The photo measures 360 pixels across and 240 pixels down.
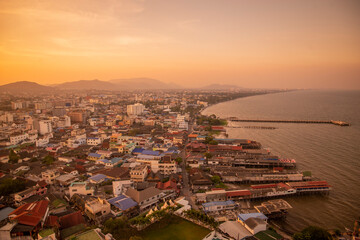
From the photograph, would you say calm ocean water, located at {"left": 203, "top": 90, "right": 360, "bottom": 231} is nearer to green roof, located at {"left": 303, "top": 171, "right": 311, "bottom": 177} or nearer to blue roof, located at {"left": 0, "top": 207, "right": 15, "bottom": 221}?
green roof, located at {"left": 303, "top": 171, "right": 311, "bottom": 177}

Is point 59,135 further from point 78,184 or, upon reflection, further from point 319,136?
point 319,136

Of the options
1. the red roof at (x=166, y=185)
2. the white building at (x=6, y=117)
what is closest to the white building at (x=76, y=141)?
the red roof at (x=166, y=185)

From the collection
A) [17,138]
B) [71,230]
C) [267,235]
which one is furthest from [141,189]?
[17,138]

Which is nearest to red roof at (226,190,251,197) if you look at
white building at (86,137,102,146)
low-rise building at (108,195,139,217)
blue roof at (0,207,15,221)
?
low-rise building at (108,195,139,217)

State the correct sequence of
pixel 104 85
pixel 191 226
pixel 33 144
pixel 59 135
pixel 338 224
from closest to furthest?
pixel 191 226, pixel 338 224, pixel 33 144, pixel 59 135, pixel 104 85

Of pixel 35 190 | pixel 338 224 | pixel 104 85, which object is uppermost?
pixel 104 85

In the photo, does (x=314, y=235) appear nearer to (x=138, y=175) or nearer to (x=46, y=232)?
(x=138, y=175)

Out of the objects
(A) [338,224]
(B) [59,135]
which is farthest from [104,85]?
(A) [338,224]
